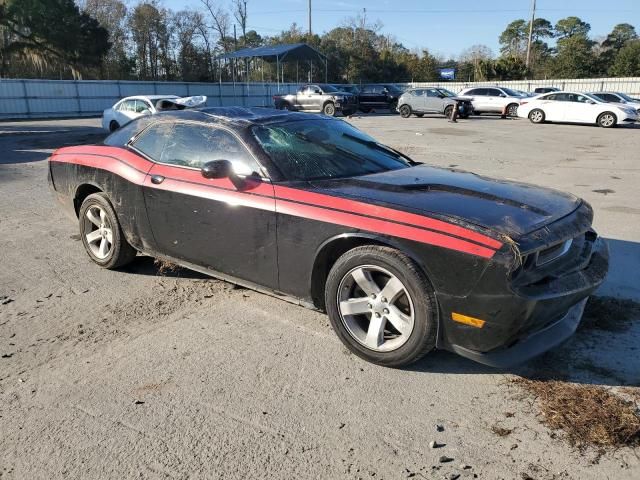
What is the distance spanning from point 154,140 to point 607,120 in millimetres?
22918

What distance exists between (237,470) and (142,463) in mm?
465

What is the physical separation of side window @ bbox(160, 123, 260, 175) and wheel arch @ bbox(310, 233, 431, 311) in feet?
2.87

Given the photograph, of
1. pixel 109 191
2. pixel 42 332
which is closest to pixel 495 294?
pixel 42 332

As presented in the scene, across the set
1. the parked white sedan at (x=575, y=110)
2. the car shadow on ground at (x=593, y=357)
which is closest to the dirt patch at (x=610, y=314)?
the car shadow on ground at (x=593, y=357)

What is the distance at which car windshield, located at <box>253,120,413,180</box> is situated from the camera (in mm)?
3951

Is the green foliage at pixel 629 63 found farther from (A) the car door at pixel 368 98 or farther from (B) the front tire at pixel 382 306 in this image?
(B) the front tire at pixel 382 306

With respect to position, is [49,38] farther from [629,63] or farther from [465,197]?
[629,63]

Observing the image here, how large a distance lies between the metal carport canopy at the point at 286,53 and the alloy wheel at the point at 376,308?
114 feet

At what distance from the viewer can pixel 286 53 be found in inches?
1448

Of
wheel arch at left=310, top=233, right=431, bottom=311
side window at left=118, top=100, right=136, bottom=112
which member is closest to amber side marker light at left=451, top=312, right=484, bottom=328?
wheel arch at left=310, top=233, right=431, bottom=311

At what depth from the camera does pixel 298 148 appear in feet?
13.6

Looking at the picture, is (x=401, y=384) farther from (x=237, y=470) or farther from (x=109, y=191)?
(x=109, y=191)

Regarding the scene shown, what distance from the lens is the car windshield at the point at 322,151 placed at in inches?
156

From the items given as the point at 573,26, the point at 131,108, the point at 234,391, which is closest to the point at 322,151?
the point at 234,391
